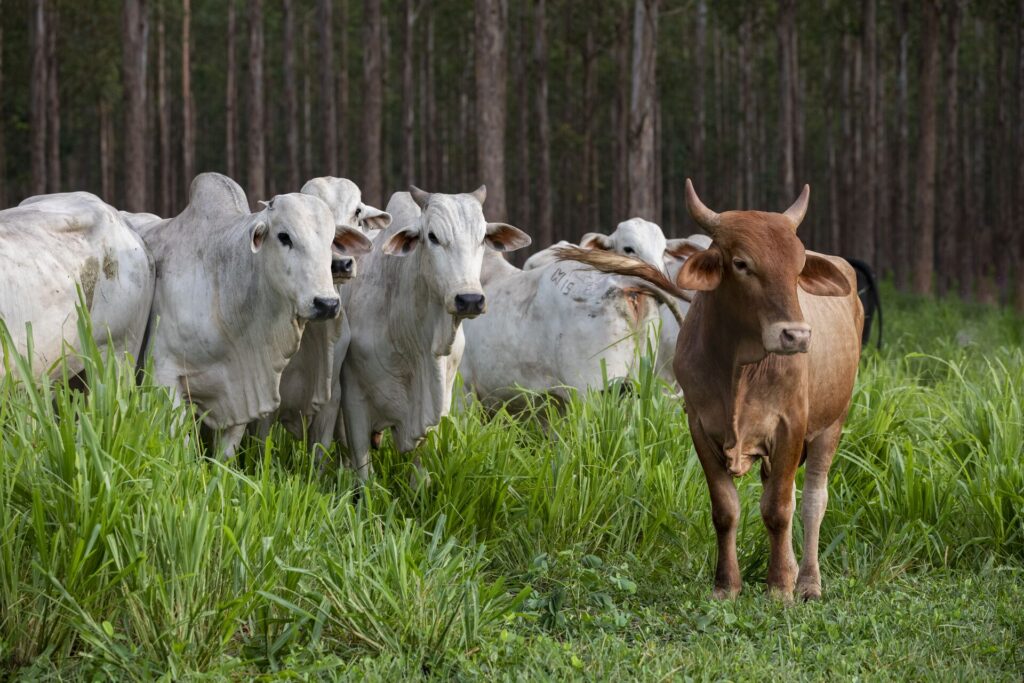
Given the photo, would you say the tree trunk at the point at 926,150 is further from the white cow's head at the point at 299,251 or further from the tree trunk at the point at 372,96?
the white cow's head at the point at 299,251

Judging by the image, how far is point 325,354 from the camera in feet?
19.3

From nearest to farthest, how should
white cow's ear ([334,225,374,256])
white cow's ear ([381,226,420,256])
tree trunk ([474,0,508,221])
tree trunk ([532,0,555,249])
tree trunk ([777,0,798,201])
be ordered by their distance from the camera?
white cow's ear ([381,226,420,256]), white cow's ear ([334,225,374,256]), tree trunk ([474,0,508,221]), tree trunk ([777,0,798,201]), tree trunk ([532,0,555,249])

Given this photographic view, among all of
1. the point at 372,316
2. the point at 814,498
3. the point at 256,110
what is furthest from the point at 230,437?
the point at 256,110

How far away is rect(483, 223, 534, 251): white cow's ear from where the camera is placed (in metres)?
5.81

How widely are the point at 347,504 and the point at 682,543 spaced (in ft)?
5.19

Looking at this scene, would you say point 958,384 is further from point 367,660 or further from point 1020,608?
point 367,660

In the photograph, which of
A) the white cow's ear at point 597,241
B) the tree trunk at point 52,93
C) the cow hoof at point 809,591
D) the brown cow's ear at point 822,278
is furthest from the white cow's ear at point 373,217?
the tree trunk at point 52,93

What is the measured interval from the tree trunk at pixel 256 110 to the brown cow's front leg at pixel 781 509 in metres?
14.8

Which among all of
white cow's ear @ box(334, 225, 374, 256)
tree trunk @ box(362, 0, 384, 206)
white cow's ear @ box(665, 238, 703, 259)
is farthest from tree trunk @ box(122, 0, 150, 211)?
white cow's ear @ box(334, 225, 374, 256)

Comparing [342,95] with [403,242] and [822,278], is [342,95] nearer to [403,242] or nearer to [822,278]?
[403,242]

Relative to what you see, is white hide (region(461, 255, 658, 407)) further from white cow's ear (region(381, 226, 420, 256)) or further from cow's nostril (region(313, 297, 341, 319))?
cow's nostril (region(313, 297, 341, 319))

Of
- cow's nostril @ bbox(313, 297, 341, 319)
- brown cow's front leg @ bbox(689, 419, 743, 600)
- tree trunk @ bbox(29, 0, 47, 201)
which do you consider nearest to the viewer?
brown cow's front leg @ bbox(689, 419, 743, 600)

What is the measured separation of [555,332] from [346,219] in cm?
157

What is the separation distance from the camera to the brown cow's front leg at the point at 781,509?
15.1ft
